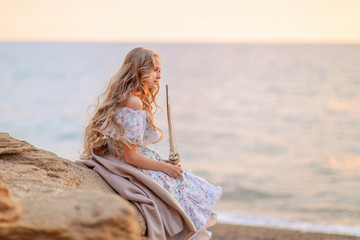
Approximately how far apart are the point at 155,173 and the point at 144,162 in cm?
11

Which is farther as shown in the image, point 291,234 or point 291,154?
point 291,154

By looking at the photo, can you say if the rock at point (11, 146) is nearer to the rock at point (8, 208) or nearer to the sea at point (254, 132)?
the sea at point (254, 132)

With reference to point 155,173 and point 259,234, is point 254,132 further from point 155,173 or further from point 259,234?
point 155,173

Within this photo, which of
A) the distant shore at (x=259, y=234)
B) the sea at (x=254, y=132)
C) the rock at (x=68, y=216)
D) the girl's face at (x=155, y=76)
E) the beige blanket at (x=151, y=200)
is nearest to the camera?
the rock at (x=68, y=216)

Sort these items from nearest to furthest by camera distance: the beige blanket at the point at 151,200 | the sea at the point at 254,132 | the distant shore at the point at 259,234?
the beige blanket at the point at 151,200, the distant shore at the point at 259,234, the sea at the point at 254,132

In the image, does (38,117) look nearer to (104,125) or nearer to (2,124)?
Answer: (2,124)

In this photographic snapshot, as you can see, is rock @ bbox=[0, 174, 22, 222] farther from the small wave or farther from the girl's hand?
the small wave

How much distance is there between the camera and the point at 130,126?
313cm

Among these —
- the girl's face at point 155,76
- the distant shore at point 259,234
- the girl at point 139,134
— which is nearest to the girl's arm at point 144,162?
the girl at point 139,134

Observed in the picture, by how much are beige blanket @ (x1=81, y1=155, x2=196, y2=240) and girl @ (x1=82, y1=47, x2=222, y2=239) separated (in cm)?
10

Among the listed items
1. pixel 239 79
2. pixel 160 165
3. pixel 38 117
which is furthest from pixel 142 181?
pixel 239 79

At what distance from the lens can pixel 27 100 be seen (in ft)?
79.2

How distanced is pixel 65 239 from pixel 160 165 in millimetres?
1549

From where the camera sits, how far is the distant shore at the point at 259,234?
566cm
